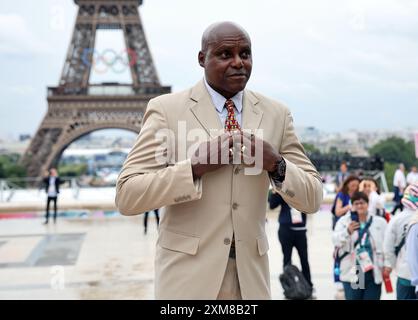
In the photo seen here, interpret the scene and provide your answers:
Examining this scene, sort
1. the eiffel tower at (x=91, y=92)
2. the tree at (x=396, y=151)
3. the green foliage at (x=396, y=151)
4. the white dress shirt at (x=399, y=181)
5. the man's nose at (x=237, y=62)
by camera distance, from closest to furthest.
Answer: the man's nose at (x=237, y=62) → the white dress shirt at (x=399, y=181) → the eiffel tower at (x=91, y=92) → the tree at (x=396, y=151) → the green foliage at (x=396, y=151)

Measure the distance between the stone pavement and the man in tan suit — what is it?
175 inches

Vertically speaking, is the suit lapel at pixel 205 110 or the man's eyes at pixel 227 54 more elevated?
the man's eyes at pixel 227 54

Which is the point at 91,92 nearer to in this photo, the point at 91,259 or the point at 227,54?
the point at 91,259

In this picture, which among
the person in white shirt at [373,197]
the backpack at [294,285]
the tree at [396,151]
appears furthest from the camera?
the tree at [396,151]

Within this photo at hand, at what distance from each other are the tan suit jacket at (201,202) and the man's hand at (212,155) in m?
0.03

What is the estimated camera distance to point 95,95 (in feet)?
103

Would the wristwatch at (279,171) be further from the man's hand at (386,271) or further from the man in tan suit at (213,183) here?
the man's hand at (386,271)

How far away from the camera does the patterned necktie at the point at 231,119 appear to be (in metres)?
1.72

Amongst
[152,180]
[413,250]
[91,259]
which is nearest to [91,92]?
[91,259]

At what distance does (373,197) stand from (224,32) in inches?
188

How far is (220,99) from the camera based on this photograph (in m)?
1.77

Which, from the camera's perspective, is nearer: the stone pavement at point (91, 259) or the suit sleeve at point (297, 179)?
the suit sleeve at point (297, 179)

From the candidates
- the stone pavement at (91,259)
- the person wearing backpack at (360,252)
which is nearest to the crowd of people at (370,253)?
the person wearing backpack at (360,252)

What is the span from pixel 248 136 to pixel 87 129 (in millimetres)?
30224
